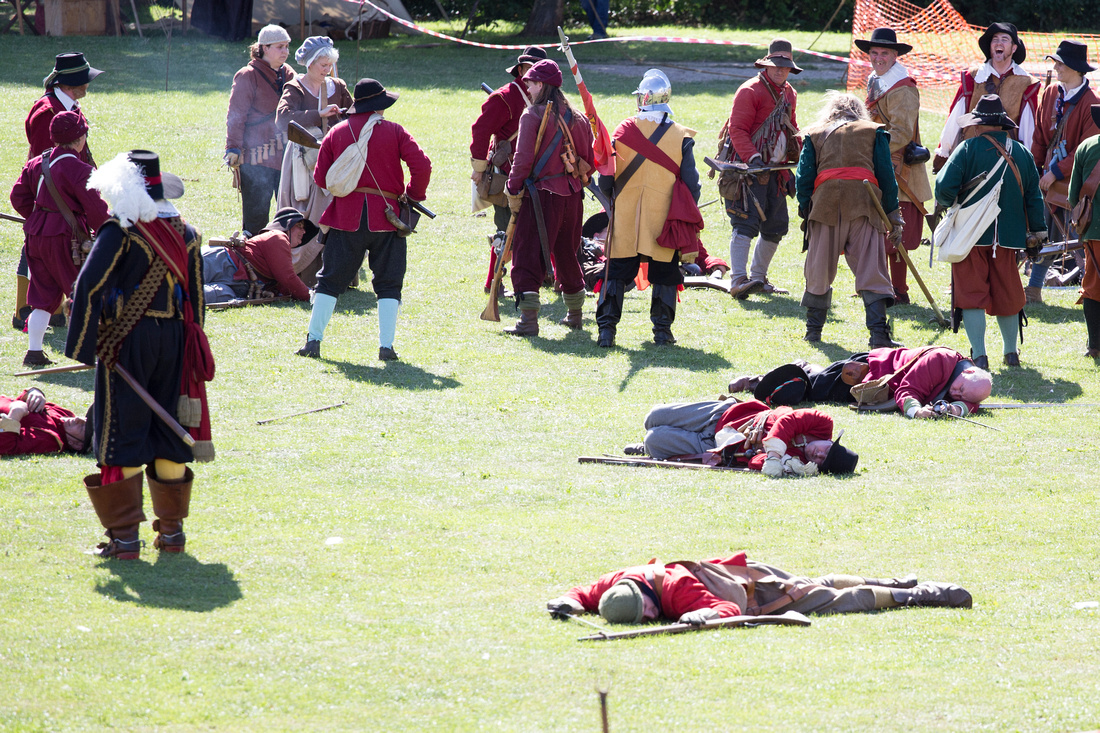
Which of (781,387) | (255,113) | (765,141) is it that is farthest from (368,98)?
(765,141)

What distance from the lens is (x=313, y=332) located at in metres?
9.78

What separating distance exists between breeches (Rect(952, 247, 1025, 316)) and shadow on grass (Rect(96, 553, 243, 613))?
6170mm

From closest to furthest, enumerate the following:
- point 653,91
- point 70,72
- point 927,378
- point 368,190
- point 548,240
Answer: point 927,378 → point 70,72 → point 368,190 → point 653,91 → point 548,240

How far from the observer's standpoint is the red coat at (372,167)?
30.9 ft

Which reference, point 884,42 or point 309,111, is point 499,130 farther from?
point 884,42

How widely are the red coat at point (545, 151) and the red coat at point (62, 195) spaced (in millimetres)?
3139

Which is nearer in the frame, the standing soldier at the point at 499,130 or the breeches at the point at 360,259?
the breeches at the point at 360,259

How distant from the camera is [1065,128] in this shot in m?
11.4

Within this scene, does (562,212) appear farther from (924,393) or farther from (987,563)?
(987,563)

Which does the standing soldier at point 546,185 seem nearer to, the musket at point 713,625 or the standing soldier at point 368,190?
the standing soldier at point 368,190

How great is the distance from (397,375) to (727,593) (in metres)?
4.68

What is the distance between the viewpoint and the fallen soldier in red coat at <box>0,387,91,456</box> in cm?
713

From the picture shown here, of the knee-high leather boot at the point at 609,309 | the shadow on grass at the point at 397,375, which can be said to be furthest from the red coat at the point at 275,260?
the knee-high leather boot at the point at 609,309

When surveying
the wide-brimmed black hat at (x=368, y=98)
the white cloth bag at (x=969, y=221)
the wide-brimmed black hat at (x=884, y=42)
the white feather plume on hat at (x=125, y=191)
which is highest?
the wide-brimmed black hat at (x=884, y=42)
